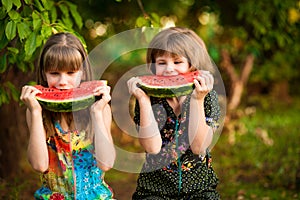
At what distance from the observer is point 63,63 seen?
3576 mm

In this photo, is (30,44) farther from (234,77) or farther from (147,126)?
(234,77)

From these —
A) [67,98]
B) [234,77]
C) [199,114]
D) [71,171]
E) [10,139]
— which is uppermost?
[67,98]

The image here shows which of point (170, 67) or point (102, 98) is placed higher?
point (170, 67)

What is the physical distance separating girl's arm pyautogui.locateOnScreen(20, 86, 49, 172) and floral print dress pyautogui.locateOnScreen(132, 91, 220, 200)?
805 mm

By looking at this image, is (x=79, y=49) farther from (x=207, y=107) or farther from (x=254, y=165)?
(x=254, y=165)

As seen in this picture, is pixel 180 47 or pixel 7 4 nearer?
pixel 7 4

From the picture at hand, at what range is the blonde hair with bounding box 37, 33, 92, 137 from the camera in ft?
11.8

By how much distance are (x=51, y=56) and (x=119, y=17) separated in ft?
12.0

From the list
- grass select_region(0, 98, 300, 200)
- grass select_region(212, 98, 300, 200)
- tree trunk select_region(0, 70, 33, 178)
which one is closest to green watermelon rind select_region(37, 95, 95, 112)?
grass select_region(0, 98, 300, 200)

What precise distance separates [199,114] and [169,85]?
33 centimetres

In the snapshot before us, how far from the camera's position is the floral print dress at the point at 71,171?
366 centimetres

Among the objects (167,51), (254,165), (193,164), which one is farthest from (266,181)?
(167,51)

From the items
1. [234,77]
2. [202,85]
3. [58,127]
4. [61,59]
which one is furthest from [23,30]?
[234,77]

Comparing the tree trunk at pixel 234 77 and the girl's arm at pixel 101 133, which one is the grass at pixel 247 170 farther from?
the girl's arm at pixel 101 133
